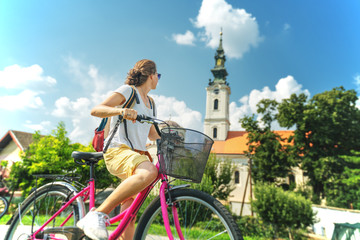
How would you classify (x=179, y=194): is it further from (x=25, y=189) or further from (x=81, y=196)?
(x=25, y=189)

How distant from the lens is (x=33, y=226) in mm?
2510

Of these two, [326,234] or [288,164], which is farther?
[288,164]

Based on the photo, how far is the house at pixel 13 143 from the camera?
26.9 m

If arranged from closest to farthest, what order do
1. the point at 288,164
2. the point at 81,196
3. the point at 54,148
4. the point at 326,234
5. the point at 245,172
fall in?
the point at 81,196
the point at 54,148
the point at 326,234
the point at 288,164
the point at 245,172

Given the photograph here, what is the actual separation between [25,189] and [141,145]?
1636 cm

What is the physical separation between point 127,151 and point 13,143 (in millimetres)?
33044

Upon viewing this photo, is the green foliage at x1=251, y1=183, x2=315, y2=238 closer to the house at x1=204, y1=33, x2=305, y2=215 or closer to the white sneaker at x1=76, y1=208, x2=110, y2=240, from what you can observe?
the house at x1=204, y1=33, x2=305, y2=215

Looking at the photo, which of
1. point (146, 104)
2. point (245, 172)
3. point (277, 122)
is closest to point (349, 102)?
point (277, 122)

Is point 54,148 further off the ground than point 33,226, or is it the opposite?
point 54,148

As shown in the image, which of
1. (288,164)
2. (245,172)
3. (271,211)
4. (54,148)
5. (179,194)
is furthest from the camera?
(245,172)

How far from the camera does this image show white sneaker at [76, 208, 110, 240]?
170 cm

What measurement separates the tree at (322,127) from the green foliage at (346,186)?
0.81 m

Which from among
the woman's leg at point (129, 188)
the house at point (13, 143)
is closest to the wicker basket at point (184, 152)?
the woman's leg at point (129, 188)

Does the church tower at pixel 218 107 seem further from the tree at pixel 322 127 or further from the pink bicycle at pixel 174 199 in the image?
the pink bicycle at pixel 174 199
